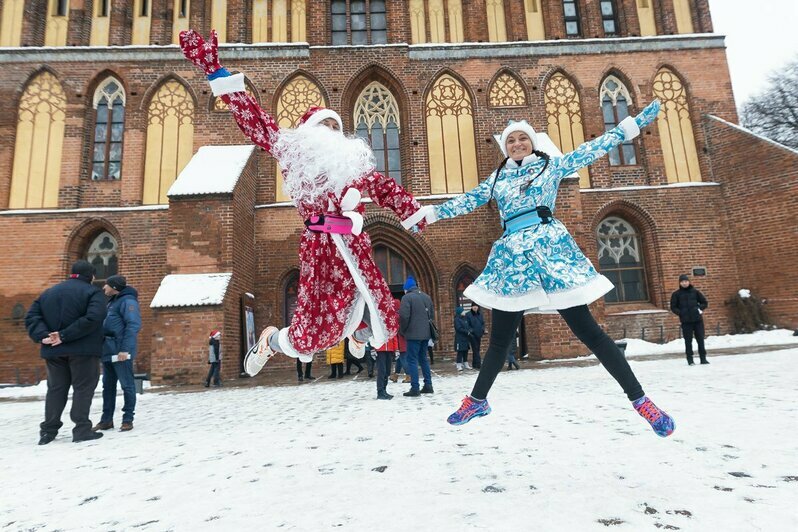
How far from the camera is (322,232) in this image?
9.62 ft

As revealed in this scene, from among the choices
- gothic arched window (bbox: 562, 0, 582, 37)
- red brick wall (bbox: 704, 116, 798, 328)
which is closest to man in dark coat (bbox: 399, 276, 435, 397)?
red brick wall (bbox: 704, 116, 798, 328)

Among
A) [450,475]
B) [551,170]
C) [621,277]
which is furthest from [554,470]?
[621,277]

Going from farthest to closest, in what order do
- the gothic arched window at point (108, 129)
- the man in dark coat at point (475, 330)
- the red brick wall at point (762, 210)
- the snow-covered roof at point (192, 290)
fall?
1. the gothic arched window at point (108, 129)
2. the red brick wall at point (762, 210)
3. the man in dark coat at point (475, 330)
4. the snow-covered roof at point (192, 290)

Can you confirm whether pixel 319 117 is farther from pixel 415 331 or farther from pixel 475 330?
pixel 475 330

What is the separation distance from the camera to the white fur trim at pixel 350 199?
2914mm

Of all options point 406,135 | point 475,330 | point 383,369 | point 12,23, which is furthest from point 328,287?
point 12,23

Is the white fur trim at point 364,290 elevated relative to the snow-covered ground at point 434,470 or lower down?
elevated

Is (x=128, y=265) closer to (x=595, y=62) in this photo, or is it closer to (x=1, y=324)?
(x=1, y=324)

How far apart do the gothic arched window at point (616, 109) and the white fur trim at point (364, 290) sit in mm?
12511

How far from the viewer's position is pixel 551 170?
8.93 feet

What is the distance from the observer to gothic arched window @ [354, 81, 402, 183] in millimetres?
12914

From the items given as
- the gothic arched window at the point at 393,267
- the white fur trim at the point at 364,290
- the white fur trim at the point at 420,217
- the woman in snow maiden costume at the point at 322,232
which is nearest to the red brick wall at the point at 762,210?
the gothic arched window at the point at 393,267

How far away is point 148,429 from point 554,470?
12.6 ft

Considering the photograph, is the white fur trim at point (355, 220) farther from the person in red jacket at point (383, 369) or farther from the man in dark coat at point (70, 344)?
the man in dark coat at point (70, 344)
